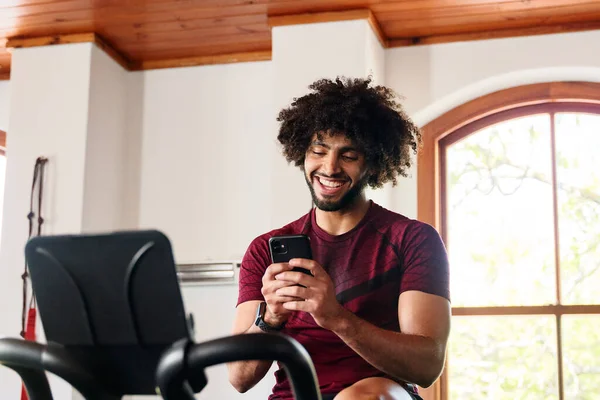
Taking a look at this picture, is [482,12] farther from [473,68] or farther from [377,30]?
[377,30]

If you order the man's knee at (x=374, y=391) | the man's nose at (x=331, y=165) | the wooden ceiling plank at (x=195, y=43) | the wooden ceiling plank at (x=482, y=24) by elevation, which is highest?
the wooden ceiling plank at (x=482, y=24)

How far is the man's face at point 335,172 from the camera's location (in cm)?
211

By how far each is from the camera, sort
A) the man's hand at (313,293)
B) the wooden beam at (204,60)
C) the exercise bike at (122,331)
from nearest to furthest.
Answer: the exercise bike at (122,331), the man's hand at (313,293), the wooden beam at (204,60)

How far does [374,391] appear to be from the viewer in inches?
66.7

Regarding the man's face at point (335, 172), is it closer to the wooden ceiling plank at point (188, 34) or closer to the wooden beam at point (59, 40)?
the wooden ceiling plank at point (188, 34)

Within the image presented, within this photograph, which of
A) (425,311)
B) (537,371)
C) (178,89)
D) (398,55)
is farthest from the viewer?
(178,89)

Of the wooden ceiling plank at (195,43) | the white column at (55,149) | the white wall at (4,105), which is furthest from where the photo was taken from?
the white wall at (4,105)

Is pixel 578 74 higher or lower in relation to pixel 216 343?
higher

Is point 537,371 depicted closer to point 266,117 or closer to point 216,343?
point 266,117

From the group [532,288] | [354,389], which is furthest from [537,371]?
[354,389]

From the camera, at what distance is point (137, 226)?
4.09 m

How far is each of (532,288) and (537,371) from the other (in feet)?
1.13

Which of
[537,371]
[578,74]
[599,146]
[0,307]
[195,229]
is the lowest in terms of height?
[537,371]

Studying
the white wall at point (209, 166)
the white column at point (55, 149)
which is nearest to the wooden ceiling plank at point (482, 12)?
the white wall at point (209, 166)
